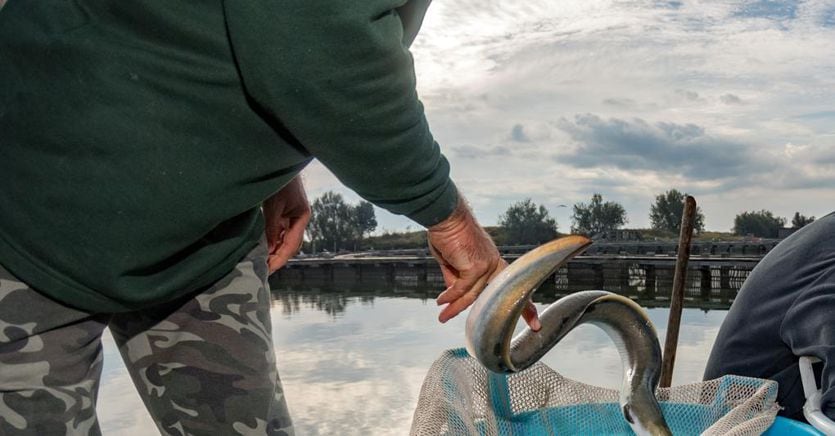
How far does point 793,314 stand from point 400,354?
21182mm

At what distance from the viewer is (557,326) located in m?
1.13

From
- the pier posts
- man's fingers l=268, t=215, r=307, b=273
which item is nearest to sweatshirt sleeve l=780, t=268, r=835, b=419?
man's fingers l=268, t=215, r=307, b=273

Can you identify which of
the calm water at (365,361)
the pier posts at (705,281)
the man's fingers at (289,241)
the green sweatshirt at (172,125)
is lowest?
the calm water at (365,361)

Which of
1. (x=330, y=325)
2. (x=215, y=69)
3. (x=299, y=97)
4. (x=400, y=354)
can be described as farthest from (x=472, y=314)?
(x=330, y=325)

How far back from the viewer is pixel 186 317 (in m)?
1.27

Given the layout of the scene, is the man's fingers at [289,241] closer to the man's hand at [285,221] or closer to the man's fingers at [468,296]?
the man's hand at [285,221]

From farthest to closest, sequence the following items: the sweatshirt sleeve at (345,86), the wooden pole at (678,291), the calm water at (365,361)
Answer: the calm water at (365,361) → the wooden pole at (678,291) → the sweatshirt sleeve at (345,86)

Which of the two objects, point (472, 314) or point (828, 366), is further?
point (828, 366)

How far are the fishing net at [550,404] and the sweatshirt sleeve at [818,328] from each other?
35cm

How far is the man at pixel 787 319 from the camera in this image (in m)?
2.12

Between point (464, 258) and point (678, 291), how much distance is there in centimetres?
429

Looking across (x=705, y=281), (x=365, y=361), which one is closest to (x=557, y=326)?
(x=365, y=361)

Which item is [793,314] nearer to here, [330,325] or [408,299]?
[330,325]

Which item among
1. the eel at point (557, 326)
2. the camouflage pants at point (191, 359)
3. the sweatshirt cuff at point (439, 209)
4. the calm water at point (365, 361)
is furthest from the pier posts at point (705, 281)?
the sweatshirt cuff at point (439, 209)
